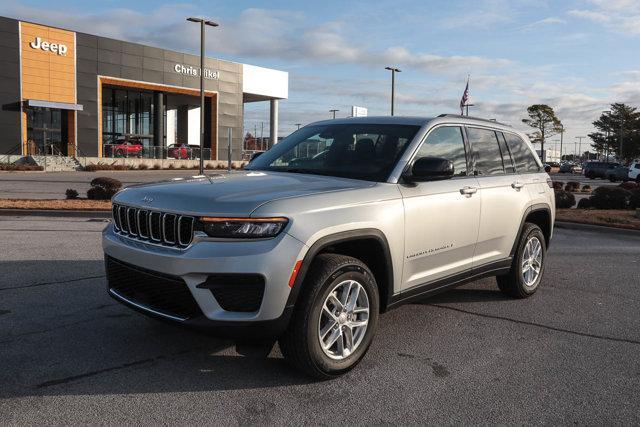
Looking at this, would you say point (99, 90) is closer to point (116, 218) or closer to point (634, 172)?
point (634, 172)

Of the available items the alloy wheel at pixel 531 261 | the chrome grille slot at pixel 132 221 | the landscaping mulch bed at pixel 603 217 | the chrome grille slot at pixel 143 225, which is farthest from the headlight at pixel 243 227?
the landscaping mulch bed at pixel 603 217

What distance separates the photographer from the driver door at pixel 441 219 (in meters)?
4.29

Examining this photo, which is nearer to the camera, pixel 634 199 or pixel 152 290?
pixel 152 290

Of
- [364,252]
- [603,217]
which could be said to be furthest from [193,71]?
[364,252]

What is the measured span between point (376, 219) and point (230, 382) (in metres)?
1.44

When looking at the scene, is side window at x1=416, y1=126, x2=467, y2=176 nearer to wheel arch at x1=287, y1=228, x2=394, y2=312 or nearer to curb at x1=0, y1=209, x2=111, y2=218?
wheel arch at x1=287, y1=228, x2=394, y2=312

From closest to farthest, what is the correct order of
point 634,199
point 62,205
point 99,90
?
point 62,205, point 634,199, point 99,90

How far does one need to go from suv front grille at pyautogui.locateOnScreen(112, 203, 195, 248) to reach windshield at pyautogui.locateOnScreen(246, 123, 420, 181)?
4.51 feet

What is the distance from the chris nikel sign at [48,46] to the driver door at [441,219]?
41.6 meters

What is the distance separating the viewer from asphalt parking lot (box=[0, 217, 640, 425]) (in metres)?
3.29

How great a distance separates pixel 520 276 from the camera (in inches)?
228

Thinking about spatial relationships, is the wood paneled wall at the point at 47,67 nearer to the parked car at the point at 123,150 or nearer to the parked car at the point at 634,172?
the parked car at the point at 123,150

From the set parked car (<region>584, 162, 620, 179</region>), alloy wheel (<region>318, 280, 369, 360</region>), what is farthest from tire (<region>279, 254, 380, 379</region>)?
parked car (<region>584, 162, 620, 179</region>)

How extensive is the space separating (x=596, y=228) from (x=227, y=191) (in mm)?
10123
